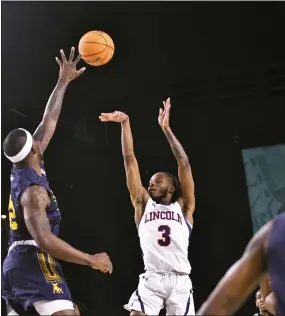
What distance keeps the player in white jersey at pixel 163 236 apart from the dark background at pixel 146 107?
3.47m

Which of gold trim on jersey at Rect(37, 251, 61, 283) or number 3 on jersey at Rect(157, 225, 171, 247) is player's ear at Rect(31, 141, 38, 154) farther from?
number 3 on jersey at Rect(157, 225, 171, 247)

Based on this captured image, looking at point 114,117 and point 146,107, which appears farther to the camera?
point 146,107

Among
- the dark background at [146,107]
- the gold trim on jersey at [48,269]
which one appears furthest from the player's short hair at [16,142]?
the dark background at [146,107]

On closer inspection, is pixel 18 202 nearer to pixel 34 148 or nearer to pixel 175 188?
pixel 34 148

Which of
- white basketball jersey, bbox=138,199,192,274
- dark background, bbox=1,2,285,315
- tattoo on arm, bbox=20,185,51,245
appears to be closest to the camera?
tattoo on arm, bbox=20,185,51,245

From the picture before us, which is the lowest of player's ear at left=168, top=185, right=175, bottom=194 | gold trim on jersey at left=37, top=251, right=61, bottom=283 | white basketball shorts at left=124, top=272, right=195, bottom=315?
white basketball shorts at left=124, top=272, right=195, bottom=315

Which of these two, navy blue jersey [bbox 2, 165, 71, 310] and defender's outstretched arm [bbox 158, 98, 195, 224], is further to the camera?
defender's outstretched arm [bbox 158, 98, 195, 224]

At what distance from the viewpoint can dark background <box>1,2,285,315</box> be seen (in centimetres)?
791

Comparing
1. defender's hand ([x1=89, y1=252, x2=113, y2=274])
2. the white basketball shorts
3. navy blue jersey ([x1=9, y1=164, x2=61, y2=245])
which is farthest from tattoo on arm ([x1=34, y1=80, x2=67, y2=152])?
the white basketball shorts

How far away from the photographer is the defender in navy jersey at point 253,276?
1.18m

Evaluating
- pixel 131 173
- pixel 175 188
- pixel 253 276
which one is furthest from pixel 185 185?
pixel 253 276

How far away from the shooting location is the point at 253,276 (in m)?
1.20

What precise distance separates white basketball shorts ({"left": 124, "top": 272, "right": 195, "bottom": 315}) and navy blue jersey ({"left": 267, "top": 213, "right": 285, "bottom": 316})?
9.53 ft

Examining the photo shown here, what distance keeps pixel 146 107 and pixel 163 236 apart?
14.4ft
